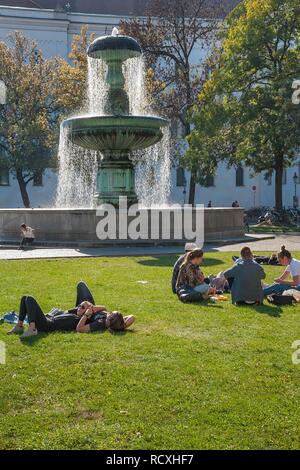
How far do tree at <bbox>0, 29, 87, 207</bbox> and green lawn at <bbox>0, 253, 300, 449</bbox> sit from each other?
3168 cm

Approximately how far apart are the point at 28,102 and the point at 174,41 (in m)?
9.67

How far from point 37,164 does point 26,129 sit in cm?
375

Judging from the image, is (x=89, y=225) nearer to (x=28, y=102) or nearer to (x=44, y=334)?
(x=44, y=334)

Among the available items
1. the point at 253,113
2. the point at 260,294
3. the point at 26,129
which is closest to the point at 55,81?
the point at 26,129

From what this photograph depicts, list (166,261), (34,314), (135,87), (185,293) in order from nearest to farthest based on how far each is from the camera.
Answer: (34,314) → (185,293) → (166,261) → (135,87)

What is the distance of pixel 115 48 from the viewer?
19781mm

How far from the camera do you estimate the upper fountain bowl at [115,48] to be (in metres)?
19.8

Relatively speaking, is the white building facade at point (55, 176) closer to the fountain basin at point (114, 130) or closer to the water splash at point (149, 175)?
the water splash at point (149, 175)

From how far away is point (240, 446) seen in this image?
429 centimetres

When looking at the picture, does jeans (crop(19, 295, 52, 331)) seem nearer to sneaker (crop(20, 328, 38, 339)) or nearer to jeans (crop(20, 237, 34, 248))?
sneaker (crop(20, 328, 38, 339))

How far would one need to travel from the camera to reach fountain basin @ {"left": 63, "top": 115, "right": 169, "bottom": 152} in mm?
18359

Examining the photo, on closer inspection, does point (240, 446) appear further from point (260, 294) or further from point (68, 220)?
point (68, 220)

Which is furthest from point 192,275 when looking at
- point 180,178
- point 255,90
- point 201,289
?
point 180,178

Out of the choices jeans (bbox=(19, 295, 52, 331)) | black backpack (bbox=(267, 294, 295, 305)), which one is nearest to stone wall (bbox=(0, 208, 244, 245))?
black backpack (bbox=(267, 294, 295, 305))
